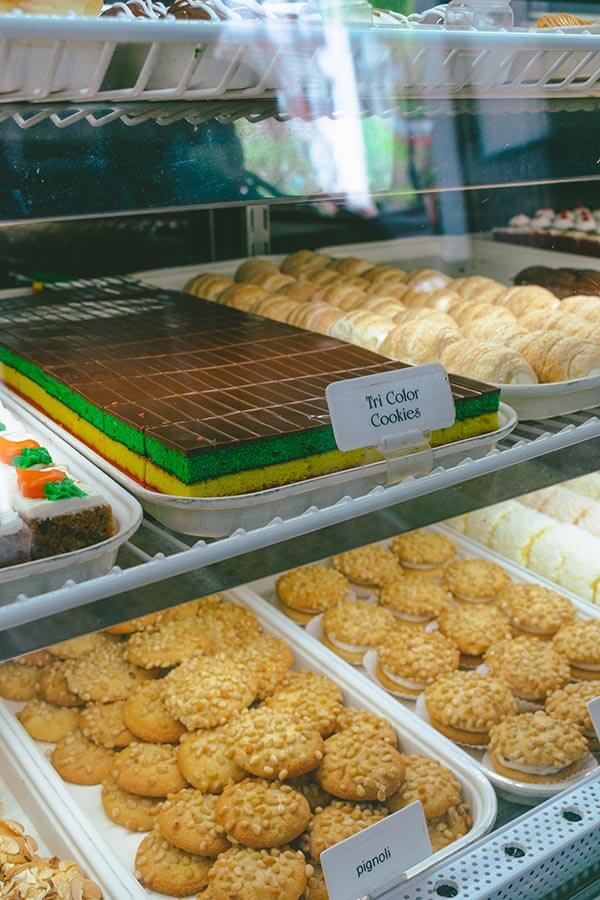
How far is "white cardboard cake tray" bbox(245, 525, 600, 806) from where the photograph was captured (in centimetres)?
168

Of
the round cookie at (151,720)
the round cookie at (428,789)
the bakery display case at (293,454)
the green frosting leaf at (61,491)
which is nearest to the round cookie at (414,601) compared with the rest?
the bakery display case at (293,454)

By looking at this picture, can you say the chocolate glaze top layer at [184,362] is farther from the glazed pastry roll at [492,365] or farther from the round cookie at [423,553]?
the round cookie at [423,553]

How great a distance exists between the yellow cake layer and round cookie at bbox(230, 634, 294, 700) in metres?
0.63

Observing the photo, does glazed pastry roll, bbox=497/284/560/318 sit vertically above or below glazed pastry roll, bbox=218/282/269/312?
below

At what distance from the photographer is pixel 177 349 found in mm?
1712

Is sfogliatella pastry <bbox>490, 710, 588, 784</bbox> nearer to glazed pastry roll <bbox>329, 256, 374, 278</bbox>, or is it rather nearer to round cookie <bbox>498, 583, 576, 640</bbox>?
round cookie <bbox>498, 583, 576, 640</bbox>

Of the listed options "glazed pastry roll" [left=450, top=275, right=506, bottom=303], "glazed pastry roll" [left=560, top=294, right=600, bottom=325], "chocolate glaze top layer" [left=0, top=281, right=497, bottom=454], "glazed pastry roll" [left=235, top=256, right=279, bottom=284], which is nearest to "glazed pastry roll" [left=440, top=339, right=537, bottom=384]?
"chocolate glaze top layer" [left=0, top=281, right=497, bottom=454]

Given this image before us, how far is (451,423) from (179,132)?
52 cm

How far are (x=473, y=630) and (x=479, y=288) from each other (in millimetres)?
817

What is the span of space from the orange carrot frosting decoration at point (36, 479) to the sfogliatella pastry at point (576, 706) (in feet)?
3.67

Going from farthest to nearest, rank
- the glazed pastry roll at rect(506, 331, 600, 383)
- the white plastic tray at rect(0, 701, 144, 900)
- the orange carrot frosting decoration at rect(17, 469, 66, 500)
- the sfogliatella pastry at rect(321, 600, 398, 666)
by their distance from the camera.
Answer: the sfogliatella pastry at rect(321, 600, 398, 666) → the glazed pastry roll at rect(506, 331, 600, 383) → the white plastic tray at rect(0, 701, 144, 900) → the orange carrot frosting decoration at rect(17, 469, 66, 500)

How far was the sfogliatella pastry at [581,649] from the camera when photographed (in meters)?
2.02

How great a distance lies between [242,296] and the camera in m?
2.22

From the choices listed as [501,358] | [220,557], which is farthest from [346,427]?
[501,358]
